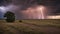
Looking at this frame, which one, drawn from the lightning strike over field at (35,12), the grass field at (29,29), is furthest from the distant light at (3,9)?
the grass field at (29,29)

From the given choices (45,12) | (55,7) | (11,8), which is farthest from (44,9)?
(11,8)

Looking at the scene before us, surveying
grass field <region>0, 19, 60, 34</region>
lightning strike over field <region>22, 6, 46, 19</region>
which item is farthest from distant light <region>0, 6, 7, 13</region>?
grass field <region>0, 19, 60, 34</region>

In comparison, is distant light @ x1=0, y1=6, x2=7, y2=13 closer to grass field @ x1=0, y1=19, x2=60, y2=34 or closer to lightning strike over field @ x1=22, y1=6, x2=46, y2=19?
lightning strike over field @ x1=22, y1=6, x2=46, y2=19

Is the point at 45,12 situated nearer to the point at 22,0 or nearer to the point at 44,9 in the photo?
the point at 44,9

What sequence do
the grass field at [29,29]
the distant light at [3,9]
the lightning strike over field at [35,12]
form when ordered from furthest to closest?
the lightning strike over field at [35,12], the distant light at [3,9], the grass field at [29,29]

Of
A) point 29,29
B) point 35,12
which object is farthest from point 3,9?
point 29,29

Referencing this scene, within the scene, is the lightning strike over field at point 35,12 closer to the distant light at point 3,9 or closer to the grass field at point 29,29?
the distant light at point 3,9

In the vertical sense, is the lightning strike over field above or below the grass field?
above

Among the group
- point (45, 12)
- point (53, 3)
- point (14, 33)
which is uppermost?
point (53, 3)

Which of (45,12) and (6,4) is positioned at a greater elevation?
(6,4)

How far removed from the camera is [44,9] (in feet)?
9.98

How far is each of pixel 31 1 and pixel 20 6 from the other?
31 centimetres

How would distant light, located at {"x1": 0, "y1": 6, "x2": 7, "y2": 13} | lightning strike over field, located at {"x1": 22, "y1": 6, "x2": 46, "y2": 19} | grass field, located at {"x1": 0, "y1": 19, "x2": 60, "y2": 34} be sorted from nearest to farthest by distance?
grass field, located at {"x1": 0, "y1": 19, "x2": 60, "y2": 34}, distant light, located at {"x1": 0, "y1": 6, "x2": 7, "y2": 13}, lightning strike over field, located at {"x1": 22, "y1": 6, "x2": 46, "y2": 19}

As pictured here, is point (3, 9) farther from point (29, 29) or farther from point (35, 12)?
point (29, 29)
